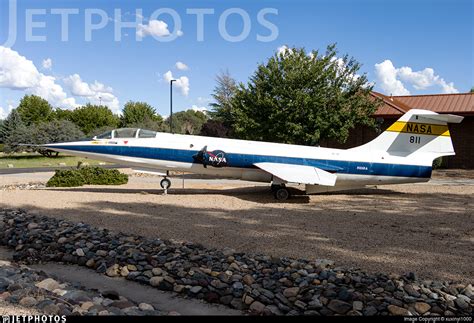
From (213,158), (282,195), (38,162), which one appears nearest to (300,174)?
(282,195)

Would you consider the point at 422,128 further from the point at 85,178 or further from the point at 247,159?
the point at 85,178

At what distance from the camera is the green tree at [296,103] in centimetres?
2111

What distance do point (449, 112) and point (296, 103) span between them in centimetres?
1476

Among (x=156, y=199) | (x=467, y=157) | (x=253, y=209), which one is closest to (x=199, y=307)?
(x=253, y=209)

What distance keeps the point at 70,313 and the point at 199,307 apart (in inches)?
62.9

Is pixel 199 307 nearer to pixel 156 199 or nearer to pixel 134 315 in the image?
pixel 134 315

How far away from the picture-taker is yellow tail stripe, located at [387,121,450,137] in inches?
589

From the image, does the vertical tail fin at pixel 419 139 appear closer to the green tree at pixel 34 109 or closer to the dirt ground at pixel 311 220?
the dirt ground at pixel 311 220

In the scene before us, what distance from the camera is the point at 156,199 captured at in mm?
13492

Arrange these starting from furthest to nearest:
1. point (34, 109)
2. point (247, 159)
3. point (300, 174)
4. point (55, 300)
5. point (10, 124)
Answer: point (34, 109) → point (10, 124) → point (247, 159) → point (300, 174) → point (55, 300)

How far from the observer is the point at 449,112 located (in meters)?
28.4

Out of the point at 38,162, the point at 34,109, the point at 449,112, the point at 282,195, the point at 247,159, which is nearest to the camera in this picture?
the point at 282,195

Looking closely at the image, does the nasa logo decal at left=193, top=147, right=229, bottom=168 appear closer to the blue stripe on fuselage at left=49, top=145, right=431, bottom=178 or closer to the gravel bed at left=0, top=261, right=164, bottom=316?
the blue stripe on fuselage at left=49, top=145, right=431, bottom=178

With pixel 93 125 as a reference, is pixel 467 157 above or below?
below
